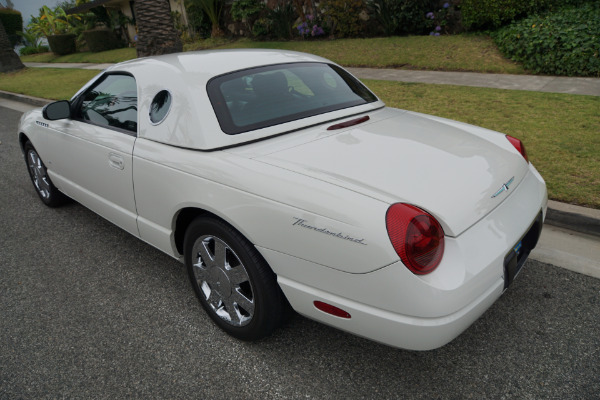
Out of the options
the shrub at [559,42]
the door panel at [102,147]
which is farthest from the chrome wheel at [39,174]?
the shrub at [559,42]

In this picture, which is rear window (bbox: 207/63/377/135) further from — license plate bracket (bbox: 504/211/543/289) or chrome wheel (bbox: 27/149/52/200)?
chrome wheel (bbox: 27/149/52/200)

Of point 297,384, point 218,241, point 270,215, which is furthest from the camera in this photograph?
point 218,241

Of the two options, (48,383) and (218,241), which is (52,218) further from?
(218,241)

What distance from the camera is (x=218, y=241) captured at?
2.41 meters

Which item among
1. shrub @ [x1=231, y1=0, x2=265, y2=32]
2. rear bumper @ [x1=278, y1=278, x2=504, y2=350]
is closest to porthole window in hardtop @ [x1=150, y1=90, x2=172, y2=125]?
rear bumper @ [x1=278, y1=278, x2=504, y2=350]

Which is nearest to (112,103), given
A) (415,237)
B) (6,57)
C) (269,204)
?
(269,204)

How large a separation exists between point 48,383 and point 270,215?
59.8 inches

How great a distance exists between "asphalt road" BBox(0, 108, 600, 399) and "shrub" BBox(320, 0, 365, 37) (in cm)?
1140

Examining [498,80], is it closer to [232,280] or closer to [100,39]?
[232,280]

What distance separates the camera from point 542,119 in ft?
18.5

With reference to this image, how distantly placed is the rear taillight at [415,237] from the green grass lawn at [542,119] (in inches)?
93.0

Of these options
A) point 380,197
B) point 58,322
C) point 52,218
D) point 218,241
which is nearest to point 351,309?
point 380,197

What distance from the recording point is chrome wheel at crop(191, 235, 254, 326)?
2.41m

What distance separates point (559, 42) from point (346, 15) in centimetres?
640
